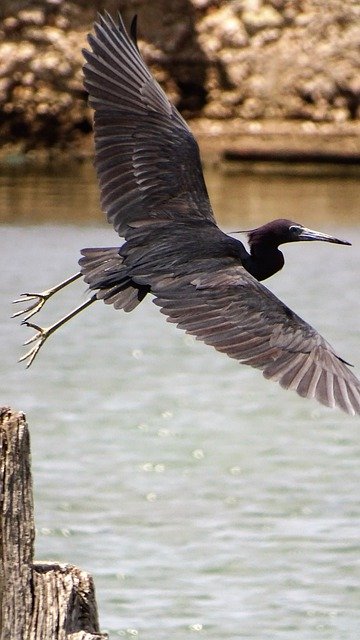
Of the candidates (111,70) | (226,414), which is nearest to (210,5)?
(226,414)

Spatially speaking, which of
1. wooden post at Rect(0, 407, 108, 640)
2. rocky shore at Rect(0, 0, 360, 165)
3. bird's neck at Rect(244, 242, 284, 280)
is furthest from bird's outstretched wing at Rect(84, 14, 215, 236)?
rocky shore at Rect(0, 0, 360, 165)

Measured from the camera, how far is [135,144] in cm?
561

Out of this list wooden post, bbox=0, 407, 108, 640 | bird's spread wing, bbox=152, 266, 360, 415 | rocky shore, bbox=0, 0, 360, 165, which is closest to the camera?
wooden post, bbox=0, 407, 108, 640

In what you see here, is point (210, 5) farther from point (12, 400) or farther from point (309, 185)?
point (12, 400)

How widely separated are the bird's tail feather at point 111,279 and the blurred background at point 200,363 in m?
1.78

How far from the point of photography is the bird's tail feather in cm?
516

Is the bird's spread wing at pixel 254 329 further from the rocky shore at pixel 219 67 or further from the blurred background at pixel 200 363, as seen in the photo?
the rocky shore at pixel 219 67

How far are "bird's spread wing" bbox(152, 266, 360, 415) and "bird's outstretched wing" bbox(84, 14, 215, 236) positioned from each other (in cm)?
46

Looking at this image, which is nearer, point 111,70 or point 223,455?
point 111,70

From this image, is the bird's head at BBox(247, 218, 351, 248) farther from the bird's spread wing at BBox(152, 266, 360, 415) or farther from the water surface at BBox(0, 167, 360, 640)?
the water surface at BBox(0, 167, 360, 640)

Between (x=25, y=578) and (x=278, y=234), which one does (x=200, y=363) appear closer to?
(x=278, y=234)

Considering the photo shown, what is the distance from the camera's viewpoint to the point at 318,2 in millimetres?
16906

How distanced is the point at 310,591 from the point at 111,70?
255cm

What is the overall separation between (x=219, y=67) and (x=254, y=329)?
12561 mm
